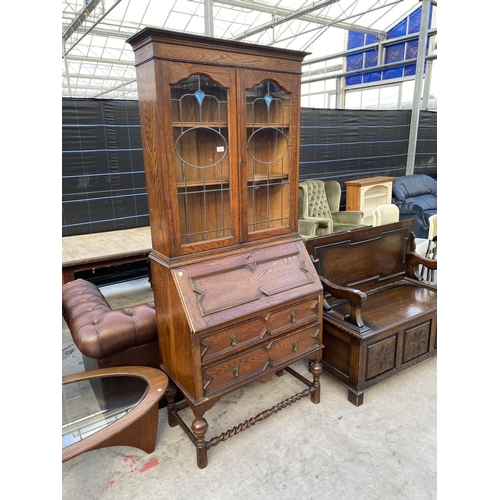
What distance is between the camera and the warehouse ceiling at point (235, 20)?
6.38m

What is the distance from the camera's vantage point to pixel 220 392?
70.0 inches

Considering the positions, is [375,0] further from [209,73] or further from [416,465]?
[416,465]

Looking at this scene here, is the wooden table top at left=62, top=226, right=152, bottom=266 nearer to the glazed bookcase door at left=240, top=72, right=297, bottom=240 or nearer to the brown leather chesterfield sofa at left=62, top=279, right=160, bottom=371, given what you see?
the brown leather chesterfield sofa at left=62, top=279, right=160, bottom=371

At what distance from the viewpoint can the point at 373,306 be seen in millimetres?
2514

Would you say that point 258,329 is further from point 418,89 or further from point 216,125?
point 418,89

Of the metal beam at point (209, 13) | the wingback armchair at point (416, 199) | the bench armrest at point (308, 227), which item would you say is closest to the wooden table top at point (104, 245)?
the bench armrest at point (308, 227)

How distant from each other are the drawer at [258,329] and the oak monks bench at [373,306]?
0.30 metres

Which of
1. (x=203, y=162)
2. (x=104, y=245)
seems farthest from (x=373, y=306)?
(x=104, y=245)

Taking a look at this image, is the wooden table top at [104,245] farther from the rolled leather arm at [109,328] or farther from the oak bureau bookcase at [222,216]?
the oak bureau bookcase at [222,216]

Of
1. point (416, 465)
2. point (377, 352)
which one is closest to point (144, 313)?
point (377, 352)

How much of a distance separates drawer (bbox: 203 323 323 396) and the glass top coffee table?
255 millimetres

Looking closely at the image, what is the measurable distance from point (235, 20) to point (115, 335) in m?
7.93

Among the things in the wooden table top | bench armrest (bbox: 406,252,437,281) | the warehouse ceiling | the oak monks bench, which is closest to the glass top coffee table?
the oak monks bench
